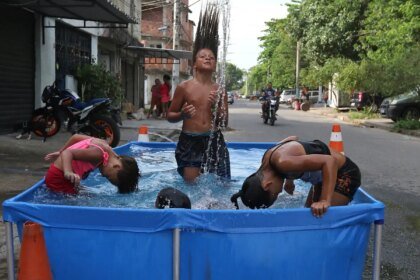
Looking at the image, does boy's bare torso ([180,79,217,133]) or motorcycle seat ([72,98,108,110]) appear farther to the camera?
motorcycle seat ([72,98,108,110])

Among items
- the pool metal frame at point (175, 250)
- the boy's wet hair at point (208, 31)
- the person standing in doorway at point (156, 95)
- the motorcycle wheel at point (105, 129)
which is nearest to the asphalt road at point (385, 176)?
the pool metal frame at point (175, 250)

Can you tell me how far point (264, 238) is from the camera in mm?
2725

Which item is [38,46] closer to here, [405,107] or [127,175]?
[127,175]

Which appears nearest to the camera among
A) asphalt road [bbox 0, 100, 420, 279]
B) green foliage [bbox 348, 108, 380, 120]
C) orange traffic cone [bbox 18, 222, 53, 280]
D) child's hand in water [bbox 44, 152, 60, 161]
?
orange traffic cone [bbox 18, 222, 53, 280]

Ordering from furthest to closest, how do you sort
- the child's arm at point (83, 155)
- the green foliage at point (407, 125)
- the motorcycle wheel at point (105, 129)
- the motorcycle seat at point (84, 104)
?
1. the green foliage at point (407, 125)
2. the motorcycle seat at point (84, 104)
3. the motorcycle wheel at point (105, 129)
4. the child's arm at point (83, 155)

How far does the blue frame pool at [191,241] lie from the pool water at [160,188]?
92 cm

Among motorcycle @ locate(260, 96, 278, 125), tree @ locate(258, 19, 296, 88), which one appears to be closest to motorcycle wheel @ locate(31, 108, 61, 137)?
motorcycle @ locate(260, 96, 278, 125)

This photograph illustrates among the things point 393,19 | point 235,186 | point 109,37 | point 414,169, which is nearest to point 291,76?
point 393,19

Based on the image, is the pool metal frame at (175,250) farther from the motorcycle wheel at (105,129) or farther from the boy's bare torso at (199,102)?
the motorcycle wheel at (105,129)

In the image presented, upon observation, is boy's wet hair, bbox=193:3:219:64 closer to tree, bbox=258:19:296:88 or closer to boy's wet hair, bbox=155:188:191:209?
boy's wet hair, bbox=155:188:191:209

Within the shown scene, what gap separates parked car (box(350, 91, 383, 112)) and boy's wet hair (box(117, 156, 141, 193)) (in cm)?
2294

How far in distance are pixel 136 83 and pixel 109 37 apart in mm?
7222

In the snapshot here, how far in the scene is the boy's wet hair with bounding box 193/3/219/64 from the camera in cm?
477

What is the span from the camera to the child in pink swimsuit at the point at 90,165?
12.4 feet
